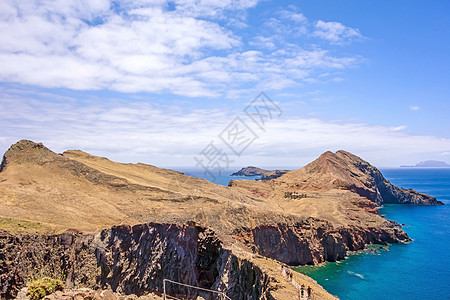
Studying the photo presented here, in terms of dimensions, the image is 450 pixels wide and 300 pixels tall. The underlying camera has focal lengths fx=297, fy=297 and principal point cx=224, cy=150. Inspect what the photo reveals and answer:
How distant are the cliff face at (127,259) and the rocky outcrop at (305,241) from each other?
1628cm

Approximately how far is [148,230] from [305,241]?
127 ft

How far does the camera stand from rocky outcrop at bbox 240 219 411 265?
210ft

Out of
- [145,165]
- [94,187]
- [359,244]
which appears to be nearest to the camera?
[94,187]

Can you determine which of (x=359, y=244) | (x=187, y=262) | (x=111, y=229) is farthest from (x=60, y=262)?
(x=359, y=244)

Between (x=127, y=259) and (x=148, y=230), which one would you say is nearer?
(x=127, y=259)

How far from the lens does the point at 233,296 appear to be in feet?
115

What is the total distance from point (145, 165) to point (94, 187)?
94.8ft

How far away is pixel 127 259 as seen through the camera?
4369cm

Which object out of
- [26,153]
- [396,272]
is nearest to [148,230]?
[26,153]

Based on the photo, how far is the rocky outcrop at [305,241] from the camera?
63.9 m

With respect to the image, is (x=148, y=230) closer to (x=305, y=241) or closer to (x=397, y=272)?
(x=305, y=241)

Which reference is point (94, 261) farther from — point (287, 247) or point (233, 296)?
point (287, 247)

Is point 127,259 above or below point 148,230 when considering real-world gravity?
below

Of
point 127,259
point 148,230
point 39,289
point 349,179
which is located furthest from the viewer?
point 349,179
